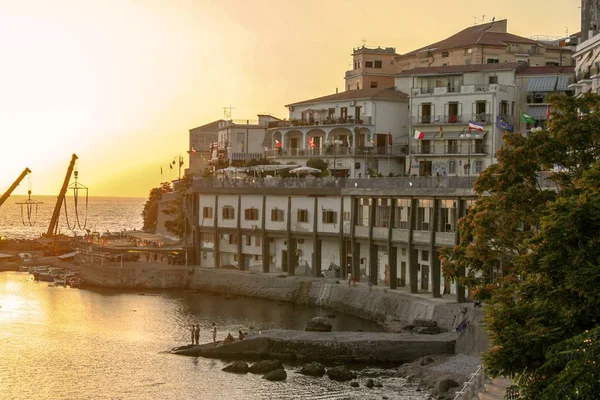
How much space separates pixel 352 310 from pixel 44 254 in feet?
218

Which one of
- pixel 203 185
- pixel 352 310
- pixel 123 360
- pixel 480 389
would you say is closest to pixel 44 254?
pixel 203 185

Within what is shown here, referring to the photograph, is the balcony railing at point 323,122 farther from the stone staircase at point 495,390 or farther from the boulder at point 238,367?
the stone staircase at point 495,390

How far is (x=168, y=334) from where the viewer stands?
242 ft

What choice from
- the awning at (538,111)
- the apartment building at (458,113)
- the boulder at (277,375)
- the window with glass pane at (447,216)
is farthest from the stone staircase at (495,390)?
the awning at (538,111)

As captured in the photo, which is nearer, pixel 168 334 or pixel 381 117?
pixel 168 334

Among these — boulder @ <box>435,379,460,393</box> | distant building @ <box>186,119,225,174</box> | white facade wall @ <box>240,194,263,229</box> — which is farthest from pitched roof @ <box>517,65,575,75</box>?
distant building @ <box>186,119,225,174</box>

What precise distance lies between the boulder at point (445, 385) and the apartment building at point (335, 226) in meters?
19.1

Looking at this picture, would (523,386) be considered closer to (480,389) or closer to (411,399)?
(480,389)

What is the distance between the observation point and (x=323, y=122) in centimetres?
11606

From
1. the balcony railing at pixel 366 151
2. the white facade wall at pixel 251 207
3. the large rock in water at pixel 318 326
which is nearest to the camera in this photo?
the large rock in water at pixel 318 326

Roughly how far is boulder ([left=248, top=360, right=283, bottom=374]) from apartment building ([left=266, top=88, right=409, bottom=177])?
173ft

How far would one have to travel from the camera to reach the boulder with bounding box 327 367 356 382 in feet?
188

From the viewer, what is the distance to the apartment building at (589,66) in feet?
219

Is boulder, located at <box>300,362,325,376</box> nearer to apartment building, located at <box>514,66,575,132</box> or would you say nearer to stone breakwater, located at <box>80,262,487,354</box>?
stone breakwater, located at <box>80,262,487,354</box>
